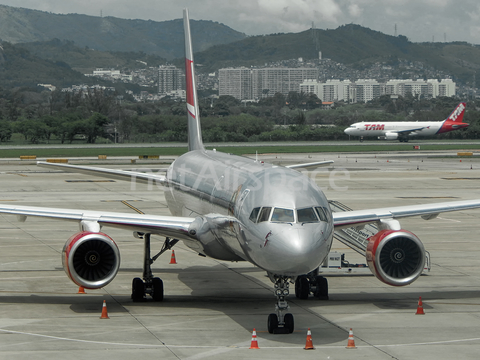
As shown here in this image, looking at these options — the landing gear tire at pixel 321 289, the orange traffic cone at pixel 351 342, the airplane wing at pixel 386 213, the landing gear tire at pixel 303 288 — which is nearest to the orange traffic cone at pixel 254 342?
the orange traffic cone at pixel 351 342

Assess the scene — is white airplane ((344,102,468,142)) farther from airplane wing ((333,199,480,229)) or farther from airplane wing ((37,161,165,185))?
airplane wing ((333,199,480,229))

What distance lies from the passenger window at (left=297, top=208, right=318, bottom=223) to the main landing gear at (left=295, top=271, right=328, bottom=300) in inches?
230

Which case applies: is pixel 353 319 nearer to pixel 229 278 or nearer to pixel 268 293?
pixel 268 293

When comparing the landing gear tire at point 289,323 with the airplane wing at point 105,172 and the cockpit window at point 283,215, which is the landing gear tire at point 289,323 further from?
the airplane wing at point 105,172

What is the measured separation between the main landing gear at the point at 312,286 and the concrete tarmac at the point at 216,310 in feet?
0.96

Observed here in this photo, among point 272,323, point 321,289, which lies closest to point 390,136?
point 321,289

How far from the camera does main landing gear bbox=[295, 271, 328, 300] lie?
77.5 feet

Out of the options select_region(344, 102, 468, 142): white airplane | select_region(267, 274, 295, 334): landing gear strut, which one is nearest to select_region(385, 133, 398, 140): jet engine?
select_region(344, 102, 468, 142): white airplane

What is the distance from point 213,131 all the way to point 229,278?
468ft

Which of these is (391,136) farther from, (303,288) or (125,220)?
(125,220)

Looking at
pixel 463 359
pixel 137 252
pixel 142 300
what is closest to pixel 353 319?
pixel 463 359

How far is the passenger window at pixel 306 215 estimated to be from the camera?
59.1ft

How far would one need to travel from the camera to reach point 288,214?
59.4 feet

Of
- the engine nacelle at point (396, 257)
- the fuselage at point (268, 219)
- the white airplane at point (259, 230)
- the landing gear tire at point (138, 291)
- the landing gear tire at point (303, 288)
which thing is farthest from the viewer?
the landing gear tire at point (303, 288)
